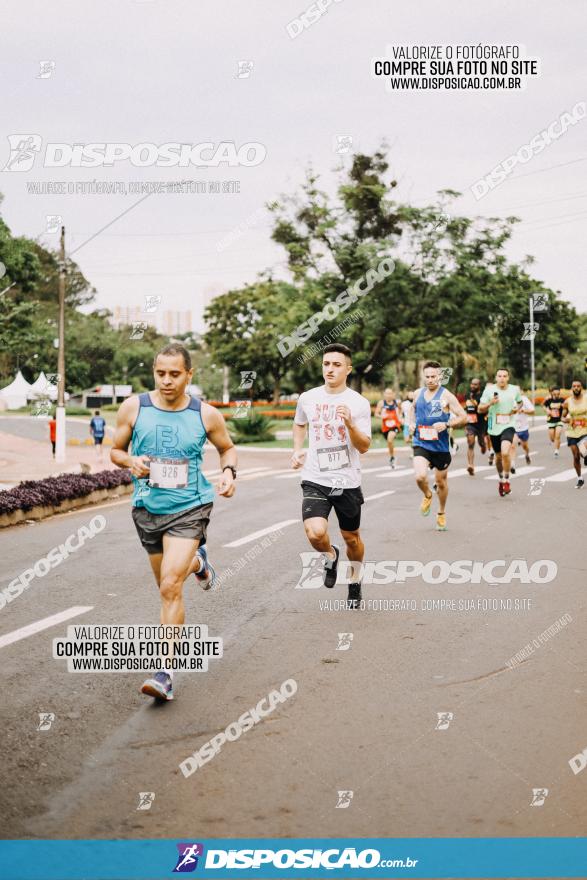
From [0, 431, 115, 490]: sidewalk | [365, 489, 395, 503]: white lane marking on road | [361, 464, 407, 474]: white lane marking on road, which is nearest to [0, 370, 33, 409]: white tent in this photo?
[0, 431, 115, 490]: sidewalk

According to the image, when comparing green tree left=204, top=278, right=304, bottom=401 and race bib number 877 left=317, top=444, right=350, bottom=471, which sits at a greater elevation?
green tree left=204, top=278, right=304, bottom=401

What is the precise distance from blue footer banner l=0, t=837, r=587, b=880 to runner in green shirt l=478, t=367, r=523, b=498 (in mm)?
12233

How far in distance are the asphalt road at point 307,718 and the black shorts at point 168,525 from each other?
2.63 feet

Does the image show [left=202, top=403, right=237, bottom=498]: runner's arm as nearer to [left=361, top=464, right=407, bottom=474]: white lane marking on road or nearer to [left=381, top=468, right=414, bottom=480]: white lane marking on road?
[left=381, top=468, right=414, bottom=480]: white lane marking on road

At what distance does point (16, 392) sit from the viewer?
82250 millimetres

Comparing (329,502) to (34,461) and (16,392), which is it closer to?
(34,461)

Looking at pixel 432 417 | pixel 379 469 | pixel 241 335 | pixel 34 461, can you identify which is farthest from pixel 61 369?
pixel 241 335

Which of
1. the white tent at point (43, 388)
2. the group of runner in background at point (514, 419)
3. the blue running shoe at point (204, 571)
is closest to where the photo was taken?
the blue running shoe at point (204, 571)

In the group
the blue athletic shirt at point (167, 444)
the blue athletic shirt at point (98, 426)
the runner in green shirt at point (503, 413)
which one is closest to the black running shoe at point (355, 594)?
the blue athletic shirt at point (167, 444)

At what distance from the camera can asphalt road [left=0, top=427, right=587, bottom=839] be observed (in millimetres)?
3811

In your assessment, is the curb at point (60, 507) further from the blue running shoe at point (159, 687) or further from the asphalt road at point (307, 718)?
the blue running shoe at point (159, 687)

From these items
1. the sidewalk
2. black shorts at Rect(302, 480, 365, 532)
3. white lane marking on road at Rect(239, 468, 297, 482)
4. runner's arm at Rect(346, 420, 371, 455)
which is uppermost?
runner's arm at Rect(346, 420, 371, 455)

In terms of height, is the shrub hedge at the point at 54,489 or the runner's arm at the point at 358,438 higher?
the runner's arm at the point at 358,438

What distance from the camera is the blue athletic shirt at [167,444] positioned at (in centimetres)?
563
